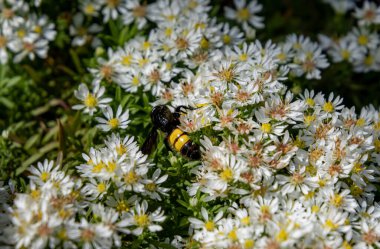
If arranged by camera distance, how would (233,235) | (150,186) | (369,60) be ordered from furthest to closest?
(369,60), (150,186), (233,235)

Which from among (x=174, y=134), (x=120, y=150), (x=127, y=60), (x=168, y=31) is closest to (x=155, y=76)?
(x=127, y=60)

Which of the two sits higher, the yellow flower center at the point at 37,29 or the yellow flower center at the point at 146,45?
the yellow flower center at the point at 146,45

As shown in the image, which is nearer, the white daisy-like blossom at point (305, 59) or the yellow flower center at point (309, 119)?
the yellow flower center at point (309, 119)

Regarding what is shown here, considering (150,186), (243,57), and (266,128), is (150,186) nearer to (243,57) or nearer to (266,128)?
(266,128)

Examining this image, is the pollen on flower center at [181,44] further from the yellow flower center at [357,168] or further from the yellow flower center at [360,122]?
the yellow flower center at [357,168]

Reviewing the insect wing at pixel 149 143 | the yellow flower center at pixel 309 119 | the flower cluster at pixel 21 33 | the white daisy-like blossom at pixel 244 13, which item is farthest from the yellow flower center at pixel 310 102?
the flower cluster at pixel 21 33

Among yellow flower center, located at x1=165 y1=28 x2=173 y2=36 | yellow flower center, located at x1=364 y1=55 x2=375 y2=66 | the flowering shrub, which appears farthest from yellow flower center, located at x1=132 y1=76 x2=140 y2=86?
yellow flower center, located at x1=364 y1=55 x2=375 y2=66

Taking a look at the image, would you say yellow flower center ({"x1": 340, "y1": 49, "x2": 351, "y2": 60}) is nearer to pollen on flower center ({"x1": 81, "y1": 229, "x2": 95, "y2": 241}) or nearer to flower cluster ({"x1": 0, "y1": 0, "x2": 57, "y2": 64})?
flower cluster ({"x1": 0, "y1": 0, "x2": 57, "y2": 64})

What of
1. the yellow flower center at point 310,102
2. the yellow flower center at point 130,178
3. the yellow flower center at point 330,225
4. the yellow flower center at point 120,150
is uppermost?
the yellow flower center at point 310,102

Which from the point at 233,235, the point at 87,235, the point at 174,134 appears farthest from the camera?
the point at 174,134
